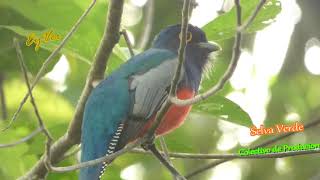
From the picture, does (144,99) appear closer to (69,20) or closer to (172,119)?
(172,119)

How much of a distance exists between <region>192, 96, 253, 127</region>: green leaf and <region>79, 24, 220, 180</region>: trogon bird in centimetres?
5

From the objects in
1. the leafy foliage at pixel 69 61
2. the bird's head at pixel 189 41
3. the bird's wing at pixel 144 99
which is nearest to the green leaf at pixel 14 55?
the leafy foliage at pixel 69 61

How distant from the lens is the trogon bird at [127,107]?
159 cm

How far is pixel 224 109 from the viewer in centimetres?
174

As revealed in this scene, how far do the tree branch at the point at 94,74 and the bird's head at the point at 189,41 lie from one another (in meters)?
0.30

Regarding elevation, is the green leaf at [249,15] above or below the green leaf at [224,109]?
above

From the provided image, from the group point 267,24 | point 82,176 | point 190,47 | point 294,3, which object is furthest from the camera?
point 294,3

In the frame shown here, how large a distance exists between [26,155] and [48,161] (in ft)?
1.70

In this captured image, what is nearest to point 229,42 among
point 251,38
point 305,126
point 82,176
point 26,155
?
point 251,38

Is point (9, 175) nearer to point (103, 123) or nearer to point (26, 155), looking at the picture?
point (26, 155)

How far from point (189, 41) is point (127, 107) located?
1.00ft

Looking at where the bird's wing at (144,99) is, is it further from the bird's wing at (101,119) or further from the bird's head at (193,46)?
the bird's head at (193,46)

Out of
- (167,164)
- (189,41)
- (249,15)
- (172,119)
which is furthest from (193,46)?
(167,164)

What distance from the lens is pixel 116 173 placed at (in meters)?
1.94
